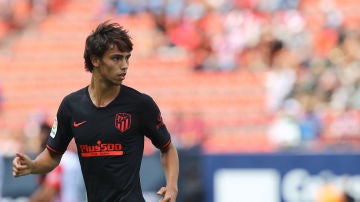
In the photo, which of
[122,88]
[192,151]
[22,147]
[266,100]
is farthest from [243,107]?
[122,88]

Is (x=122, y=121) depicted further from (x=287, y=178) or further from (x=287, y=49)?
(x=287, y=49)

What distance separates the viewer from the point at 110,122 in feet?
17.8

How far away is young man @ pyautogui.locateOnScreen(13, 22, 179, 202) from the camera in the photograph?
537cm

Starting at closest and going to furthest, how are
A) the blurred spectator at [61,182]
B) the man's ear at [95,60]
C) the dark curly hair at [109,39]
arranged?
the dark curly hair at [109,39] < the man's ear at [95,60] < the blurred spectator at [61,182]

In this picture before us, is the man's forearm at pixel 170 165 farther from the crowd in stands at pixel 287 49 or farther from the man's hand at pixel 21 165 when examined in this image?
the crowd in stands at pixel 287 49

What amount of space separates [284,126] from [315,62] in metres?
1.99

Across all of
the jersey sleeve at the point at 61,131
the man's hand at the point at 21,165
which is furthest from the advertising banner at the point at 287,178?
the man's hand at the point at 21,165

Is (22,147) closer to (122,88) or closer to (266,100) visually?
(266,100)

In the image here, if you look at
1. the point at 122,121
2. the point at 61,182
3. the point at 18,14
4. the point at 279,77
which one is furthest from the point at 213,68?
the point at 122,121

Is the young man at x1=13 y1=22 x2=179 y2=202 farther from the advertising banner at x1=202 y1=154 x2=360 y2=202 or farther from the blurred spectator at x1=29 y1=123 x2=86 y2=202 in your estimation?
the advertising banner at x1=202 y1=154 x2=360 y2=202

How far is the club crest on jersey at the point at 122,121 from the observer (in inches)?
213

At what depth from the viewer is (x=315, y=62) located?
17.9 m

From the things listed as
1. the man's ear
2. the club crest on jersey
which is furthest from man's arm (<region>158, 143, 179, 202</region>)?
the man's ear

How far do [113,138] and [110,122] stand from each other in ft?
0.33
